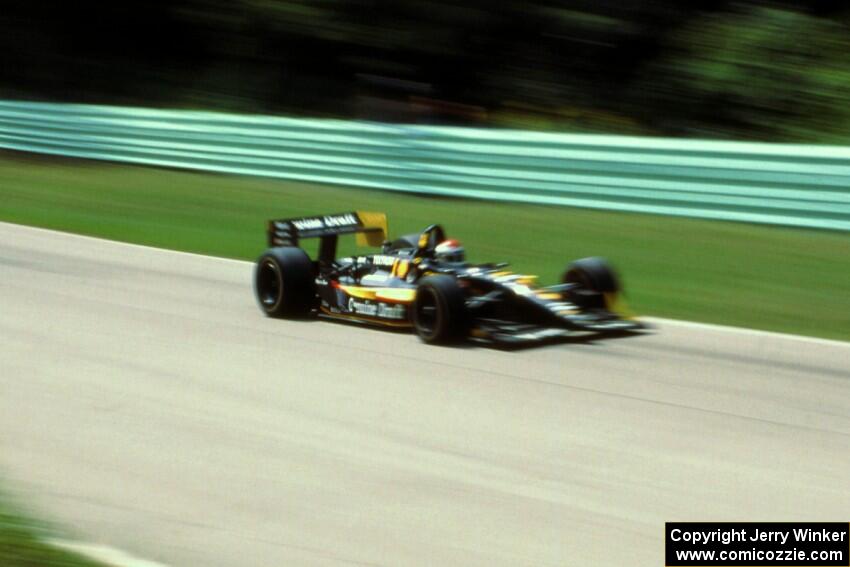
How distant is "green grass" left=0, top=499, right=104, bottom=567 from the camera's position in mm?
4180

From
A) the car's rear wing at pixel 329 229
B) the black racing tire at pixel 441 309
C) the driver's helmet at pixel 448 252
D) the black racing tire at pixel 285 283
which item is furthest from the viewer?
the car's rear wing at pixel 329 229

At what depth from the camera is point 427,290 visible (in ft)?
28.5

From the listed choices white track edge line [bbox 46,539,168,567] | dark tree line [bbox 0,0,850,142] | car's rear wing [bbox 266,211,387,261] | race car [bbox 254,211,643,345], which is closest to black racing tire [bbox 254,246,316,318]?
race car [bbox 254,211,643,345]

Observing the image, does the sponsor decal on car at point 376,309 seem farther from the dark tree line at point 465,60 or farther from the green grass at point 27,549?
the dark tree line at point 465,60

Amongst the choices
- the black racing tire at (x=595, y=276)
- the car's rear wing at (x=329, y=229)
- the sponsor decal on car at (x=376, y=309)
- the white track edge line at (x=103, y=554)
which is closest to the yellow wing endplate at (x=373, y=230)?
the car's rear wing at (x=329, y=229)

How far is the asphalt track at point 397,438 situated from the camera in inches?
201

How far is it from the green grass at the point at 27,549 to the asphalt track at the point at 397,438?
18.7 inches

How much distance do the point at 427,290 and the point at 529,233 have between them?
17.2 ft

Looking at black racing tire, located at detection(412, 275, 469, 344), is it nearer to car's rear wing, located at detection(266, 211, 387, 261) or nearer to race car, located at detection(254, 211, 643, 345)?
race car, located at detection(254, 211, 643, 345)

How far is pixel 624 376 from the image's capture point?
7.89m

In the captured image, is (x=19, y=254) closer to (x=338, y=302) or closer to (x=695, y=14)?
(x=338, y=302)

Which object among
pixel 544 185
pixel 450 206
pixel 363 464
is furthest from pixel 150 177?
pixel 363 464

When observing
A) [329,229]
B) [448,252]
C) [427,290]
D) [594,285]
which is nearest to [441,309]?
[427,290]

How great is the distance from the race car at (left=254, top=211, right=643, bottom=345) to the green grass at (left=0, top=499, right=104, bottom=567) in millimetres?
4277
